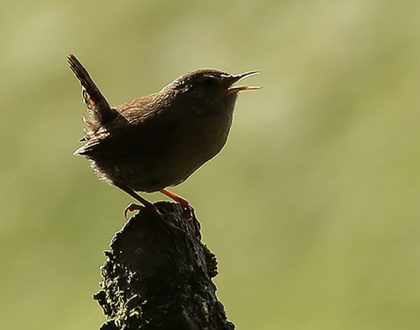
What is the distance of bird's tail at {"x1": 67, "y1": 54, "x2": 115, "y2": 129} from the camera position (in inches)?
189

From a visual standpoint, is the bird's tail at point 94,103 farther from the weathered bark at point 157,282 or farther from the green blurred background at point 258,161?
the green blurred background at point 258,161

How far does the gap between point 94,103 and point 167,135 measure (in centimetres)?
71

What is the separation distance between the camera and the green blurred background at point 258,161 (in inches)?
528

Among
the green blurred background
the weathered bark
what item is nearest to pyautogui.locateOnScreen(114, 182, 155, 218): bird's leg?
the weathered bark

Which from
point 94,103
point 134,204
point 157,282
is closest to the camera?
point 157,282

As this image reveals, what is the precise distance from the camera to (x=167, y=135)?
169 inches

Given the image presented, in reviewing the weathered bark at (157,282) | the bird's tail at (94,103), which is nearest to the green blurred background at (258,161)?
the bird's tail at (94,103)

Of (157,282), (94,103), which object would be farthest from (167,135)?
(157,282)

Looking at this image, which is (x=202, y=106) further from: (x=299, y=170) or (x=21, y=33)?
(x=21, y=33)

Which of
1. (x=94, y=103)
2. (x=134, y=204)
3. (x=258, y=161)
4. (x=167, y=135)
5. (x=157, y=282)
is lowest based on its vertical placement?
(x=157, y=282)

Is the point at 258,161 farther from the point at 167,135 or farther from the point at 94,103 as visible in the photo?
the point at 167,135

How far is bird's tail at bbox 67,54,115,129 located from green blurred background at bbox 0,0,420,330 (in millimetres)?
7770

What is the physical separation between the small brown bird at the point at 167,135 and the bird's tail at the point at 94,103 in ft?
0.37

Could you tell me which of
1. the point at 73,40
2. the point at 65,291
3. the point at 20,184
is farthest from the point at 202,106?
the point at 73,40
